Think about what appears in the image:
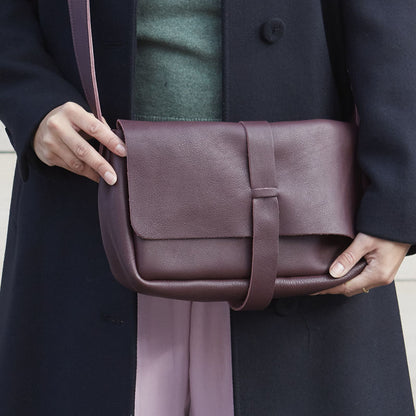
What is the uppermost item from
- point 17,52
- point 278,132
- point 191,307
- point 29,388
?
point 17,52

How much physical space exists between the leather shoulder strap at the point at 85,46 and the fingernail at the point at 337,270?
1.32ft

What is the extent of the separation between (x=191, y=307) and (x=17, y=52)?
518 mm

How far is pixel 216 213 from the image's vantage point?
33.9 inches

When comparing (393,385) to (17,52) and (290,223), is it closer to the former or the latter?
(290,223)

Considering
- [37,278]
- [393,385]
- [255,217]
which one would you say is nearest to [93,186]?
[37,278]

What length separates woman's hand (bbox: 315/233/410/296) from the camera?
90cm

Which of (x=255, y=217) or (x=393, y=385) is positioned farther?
(x=393, y=385)

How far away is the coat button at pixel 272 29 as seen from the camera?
97cm

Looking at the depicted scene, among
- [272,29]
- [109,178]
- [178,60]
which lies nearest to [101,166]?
[109,178]

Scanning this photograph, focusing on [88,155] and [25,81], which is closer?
[88,155]

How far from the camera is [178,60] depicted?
38.4 inches

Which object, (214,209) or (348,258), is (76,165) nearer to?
(214,209)

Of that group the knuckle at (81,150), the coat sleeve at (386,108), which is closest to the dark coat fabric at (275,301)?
the coat sleeve at (386,108)

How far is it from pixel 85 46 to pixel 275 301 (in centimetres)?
49
